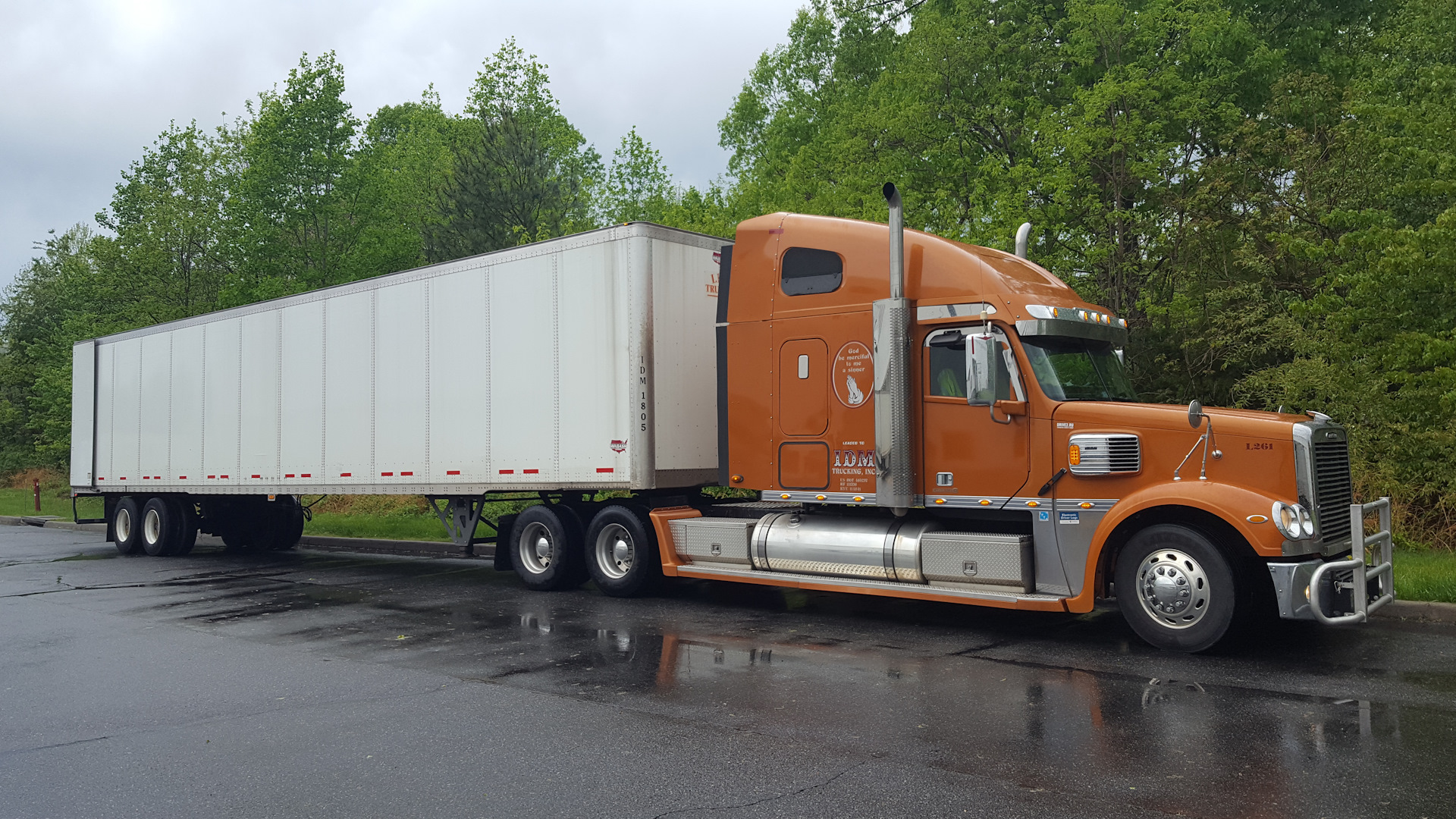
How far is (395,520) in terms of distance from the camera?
22.0m

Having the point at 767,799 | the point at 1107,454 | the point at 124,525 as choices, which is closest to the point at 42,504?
the point at 124,525

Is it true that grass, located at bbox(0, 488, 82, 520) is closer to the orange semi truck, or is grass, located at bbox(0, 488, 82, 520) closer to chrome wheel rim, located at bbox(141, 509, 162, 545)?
chrome wheel rim, located at bbox(141, 509, 162, 545)

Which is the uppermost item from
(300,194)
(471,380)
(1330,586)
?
(300,194)

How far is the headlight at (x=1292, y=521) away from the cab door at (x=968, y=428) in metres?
1.96

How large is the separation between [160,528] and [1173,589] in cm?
1716

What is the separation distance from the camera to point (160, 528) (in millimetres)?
19016

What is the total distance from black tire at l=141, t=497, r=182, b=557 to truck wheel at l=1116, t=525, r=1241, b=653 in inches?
648

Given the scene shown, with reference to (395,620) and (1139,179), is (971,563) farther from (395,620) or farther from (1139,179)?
(1139,179)

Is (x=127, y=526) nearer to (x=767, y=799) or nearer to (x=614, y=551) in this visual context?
(x=614, y=551)

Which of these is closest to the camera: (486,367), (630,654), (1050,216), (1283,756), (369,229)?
(1283,756)

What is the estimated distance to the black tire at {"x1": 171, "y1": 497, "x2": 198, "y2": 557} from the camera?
18.9m

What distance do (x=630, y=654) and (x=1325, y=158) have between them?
52.3 feet

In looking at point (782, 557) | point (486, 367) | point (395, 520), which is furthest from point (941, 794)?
point (395, 520)

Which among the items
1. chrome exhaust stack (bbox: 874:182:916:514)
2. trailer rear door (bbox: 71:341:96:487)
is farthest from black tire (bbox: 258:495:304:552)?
chrome exhaust stack (bbox: 874:182:916:514)
